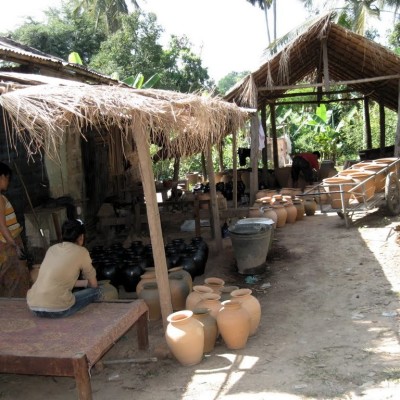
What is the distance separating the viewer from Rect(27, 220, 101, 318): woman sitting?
4.09 metres

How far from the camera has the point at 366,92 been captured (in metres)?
14.2

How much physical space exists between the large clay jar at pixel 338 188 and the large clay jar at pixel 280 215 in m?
0.96

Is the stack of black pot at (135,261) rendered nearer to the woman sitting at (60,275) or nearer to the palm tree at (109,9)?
the woman sitting at (60,275)

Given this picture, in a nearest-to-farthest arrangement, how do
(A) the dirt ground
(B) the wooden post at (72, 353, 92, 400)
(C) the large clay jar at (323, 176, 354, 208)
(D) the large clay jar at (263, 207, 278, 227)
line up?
(B) the wooden post at (72, 353, 92, 400)
(A) the dirt ground
(C) the large clay jar at (323, 176, 354, 208)
(D) the large clay jar at (263, 207, 278, 227)

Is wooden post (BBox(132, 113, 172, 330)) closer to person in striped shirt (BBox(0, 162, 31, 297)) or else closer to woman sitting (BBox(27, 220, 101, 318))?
woman sitting (BBox(27, 220, 101, 318))

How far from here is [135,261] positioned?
6.41 metres

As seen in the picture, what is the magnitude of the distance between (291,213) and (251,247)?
316 cm

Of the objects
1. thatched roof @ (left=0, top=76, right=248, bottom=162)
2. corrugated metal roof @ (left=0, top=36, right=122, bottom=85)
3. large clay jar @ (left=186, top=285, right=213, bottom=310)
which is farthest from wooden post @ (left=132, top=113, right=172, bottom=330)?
corrugated metal roof @ (left=0, top=36, right=122, bottom=85)

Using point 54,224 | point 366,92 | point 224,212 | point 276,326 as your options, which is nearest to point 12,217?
point 54,224

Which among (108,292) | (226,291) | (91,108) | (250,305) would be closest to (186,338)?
(250,305)

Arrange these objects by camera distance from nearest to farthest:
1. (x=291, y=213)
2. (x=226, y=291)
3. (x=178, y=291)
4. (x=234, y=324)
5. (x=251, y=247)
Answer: (x=234, y=324) → (x=226, y=291) → (x=178, y=291) → (x=251, y=247) → (x=291, y=213)

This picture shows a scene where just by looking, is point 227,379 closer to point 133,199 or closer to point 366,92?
point 133,199

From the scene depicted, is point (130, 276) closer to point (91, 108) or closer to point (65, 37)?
point (91, 108)

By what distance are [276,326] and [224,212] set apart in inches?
162
